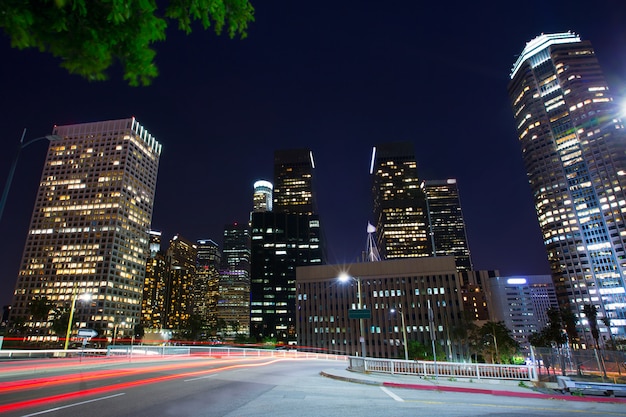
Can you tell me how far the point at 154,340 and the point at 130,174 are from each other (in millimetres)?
122658

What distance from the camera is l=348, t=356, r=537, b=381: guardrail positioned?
19.9 meters

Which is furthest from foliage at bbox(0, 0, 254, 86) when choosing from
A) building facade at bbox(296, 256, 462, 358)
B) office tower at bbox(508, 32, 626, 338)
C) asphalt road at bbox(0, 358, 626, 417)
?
office tower at bbox(508, 32, 626, 338)

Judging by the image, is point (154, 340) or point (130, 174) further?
point (130, 174)

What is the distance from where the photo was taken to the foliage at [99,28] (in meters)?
4.21

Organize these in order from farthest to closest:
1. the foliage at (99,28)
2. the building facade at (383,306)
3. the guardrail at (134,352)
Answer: the building facade at (383,306) → the guardrail at (134,352) → the foliage at (99,28)

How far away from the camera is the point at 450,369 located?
21281 millimetres

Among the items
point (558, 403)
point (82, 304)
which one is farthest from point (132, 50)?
point (82, 304)

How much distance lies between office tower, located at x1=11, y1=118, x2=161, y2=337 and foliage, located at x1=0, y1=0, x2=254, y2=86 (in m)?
195

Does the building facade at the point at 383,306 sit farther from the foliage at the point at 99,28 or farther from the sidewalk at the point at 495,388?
the foliage at the point at 99,28

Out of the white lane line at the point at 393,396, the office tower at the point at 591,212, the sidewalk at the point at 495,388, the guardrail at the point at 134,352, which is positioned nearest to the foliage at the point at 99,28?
the white lane line at the point at 393,396

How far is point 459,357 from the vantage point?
121 m

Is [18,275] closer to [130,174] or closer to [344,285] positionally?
[130,174]

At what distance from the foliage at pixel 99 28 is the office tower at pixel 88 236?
195268 mm

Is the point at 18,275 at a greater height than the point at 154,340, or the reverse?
the point at 18,275
